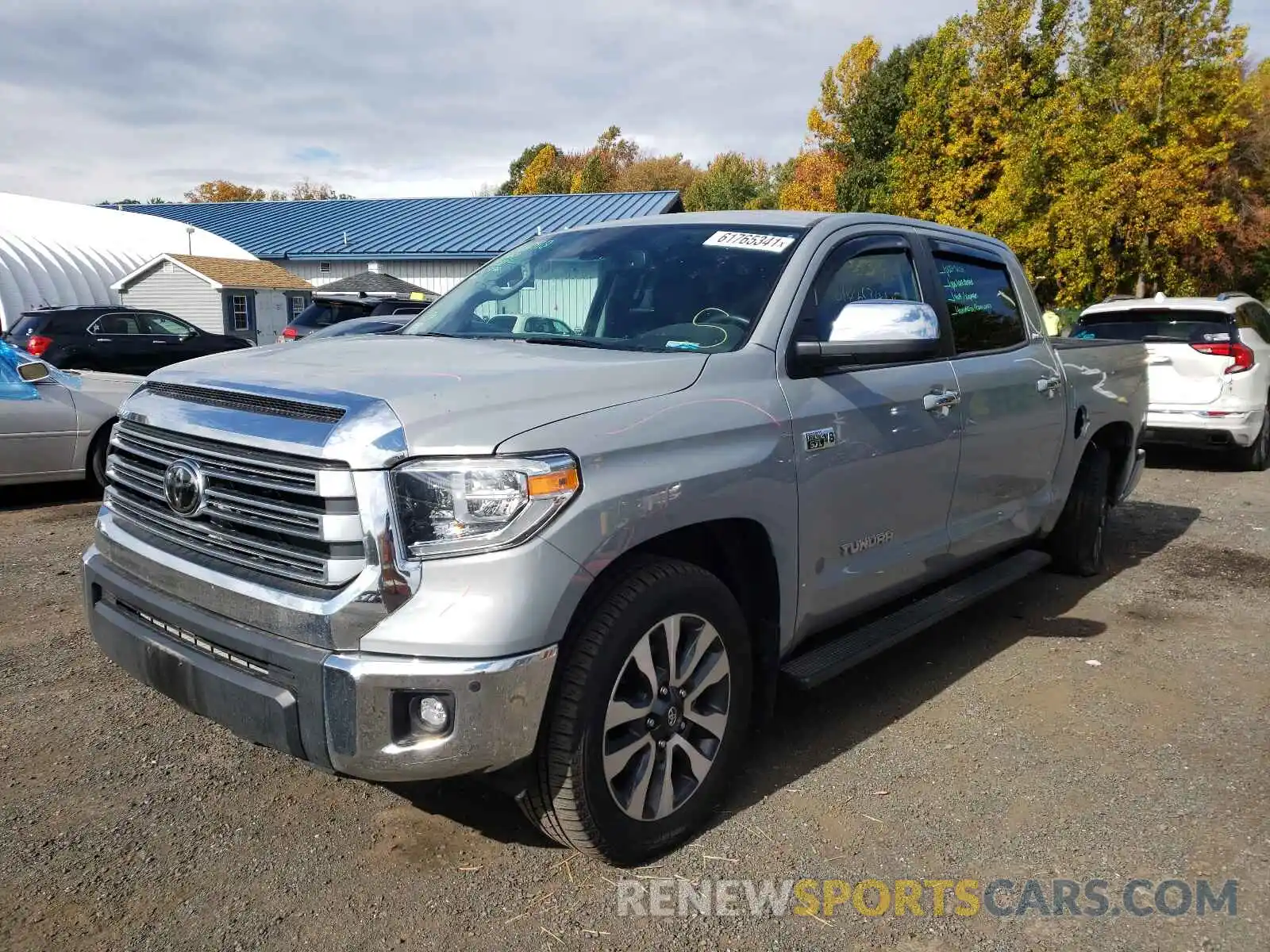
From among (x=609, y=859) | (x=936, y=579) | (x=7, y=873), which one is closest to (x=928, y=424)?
(x=936, y=579)

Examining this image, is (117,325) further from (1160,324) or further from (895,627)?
(895,627)

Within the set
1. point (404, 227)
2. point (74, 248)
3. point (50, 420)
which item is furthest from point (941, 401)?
point (404, 227)

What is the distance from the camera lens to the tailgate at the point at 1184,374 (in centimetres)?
958

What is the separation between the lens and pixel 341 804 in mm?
3307

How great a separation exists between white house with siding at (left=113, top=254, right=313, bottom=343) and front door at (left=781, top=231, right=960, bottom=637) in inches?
1003

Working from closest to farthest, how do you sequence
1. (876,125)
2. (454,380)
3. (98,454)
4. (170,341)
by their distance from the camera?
(454,380) < (98,454) < (170,341) < (876,125)

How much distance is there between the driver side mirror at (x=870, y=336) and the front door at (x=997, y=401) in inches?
33.1

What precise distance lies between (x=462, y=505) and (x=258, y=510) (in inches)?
22.7

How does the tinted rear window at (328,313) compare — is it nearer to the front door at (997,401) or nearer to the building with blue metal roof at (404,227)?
the building with blue metal roof at (404,227)

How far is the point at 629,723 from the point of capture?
282cm

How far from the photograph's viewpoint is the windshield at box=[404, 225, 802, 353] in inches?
136

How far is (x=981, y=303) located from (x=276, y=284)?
91.6 feet

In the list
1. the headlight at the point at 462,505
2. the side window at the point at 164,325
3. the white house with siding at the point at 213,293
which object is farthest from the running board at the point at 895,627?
the white house with siding at the point at 213,293

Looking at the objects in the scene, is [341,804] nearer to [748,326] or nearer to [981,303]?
[748,326]
